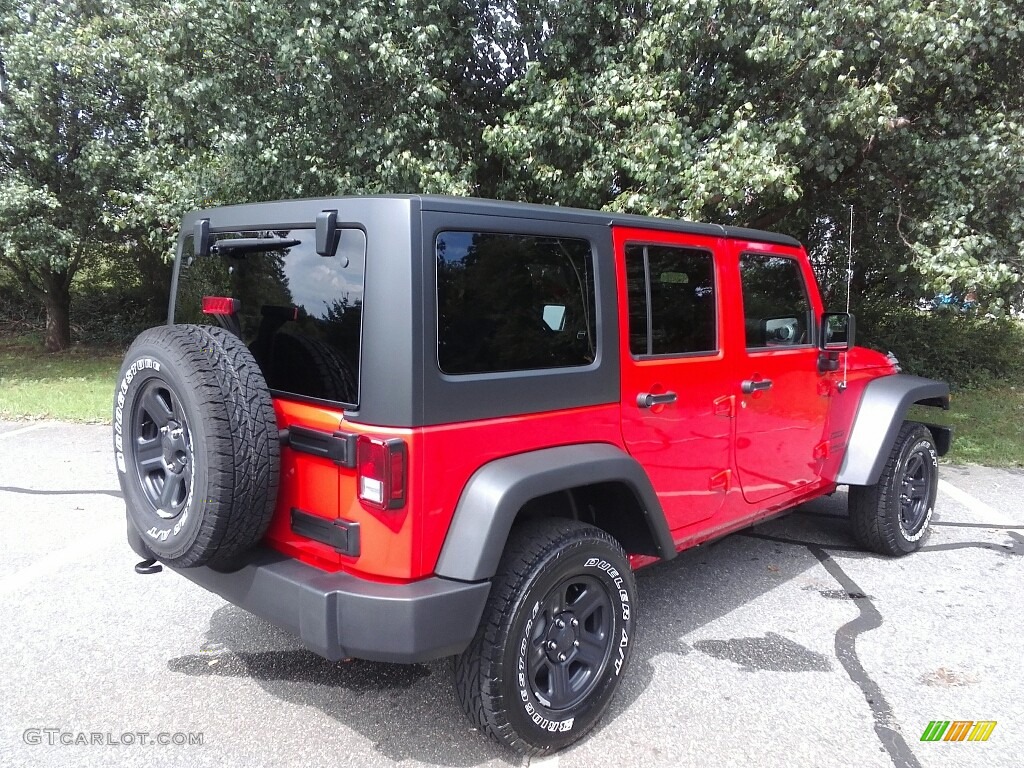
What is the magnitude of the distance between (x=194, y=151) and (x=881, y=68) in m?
7.30

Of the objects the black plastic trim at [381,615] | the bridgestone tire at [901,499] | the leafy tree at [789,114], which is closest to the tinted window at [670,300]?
the black plastic trim at [381,615]

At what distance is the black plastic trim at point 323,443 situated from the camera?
2.27 metres

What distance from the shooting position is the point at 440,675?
308cm

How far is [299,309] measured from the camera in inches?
100

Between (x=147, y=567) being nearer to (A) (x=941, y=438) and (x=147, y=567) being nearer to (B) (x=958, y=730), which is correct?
(B) (x=958, y=730)

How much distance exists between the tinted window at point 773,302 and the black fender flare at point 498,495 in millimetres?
1338

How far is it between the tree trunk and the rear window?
13.9 m

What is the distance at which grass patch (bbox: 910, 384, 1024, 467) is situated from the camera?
729 centimetres

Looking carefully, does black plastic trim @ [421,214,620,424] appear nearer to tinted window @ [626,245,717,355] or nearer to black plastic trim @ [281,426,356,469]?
tinted window @ [626,245,717,355]

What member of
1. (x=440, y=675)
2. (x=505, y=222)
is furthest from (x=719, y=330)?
(x=440, y=675)

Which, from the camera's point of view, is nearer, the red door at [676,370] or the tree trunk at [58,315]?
the red door at [676,370]

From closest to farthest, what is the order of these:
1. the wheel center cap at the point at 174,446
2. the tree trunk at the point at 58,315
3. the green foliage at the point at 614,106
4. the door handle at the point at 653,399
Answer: the wheel center cap at the point at 174,446 → the door handle at the point at 653,399 → the green foliage at the point at 614,106 → the tree trunk at the point at 58,315

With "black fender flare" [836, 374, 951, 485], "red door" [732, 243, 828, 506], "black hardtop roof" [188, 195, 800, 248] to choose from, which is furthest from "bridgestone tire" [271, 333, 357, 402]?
"black fender flare" [836, 374, 951, 485]

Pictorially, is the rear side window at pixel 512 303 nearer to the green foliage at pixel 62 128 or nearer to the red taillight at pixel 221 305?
the red taillight at pixel 221 305
